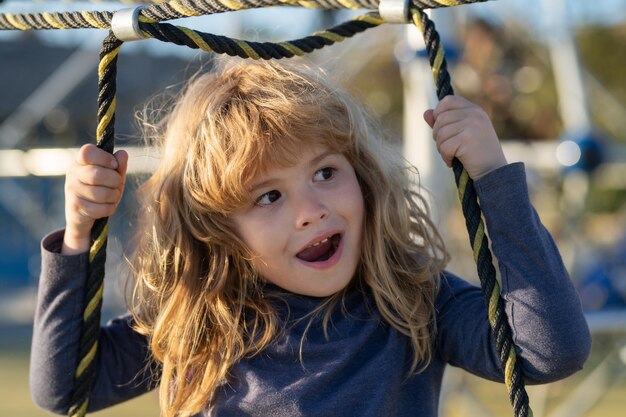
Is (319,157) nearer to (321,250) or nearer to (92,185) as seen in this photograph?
(321,250)

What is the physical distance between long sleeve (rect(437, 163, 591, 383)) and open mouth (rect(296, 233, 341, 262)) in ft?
0.63

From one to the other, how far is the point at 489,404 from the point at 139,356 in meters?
2.30

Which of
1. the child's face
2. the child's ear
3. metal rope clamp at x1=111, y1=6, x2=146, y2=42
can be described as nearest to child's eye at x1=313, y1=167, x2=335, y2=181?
the child's face

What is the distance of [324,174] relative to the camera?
1113 millimetres

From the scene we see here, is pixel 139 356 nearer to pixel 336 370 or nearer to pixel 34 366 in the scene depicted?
pixel 34 366

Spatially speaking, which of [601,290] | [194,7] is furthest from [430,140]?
[194,7]

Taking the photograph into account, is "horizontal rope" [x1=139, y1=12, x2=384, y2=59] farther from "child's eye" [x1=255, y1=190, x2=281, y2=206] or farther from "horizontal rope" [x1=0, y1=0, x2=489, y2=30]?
"child's eye" [x1=255, y1=190, x2=281, y2=206]

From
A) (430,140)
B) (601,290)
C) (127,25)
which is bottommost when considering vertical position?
(601,290)

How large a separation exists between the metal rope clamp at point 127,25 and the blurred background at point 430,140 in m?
0.34

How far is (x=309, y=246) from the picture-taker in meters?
1.09

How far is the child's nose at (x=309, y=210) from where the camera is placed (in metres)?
1.06

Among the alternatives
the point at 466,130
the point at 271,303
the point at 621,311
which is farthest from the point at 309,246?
the point at 621,311

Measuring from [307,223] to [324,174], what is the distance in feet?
0.26

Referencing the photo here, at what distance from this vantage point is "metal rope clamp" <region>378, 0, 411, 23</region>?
98 cm
